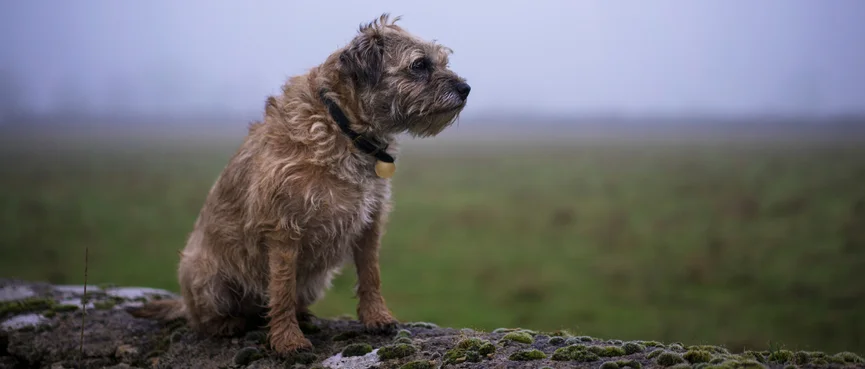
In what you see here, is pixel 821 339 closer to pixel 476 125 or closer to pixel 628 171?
pixel 628 171

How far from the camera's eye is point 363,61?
6078mm

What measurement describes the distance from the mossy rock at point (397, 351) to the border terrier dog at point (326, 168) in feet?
2.60

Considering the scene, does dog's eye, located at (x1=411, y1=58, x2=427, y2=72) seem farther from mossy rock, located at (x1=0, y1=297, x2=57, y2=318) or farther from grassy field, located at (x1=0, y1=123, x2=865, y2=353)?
mossy rock, located at (x1=0, y1=297, x2=57, y2=318)

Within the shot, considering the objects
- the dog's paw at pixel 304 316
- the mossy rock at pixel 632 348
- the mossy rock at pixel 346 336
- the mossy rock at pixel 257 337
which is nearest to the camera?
the mossy rock at pixel 632 348

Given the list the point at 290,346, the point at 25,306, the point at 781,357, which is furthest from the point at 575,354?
the point at 25,306

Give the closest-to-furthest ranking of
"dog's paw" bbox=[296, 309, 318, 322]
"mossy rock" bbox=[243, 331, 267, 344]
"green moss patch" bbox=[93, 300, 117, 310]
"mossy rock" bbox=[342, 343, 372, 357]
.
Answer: "mossy rock" bbox=[342, 343, 372, 357], "mossy rock" bbox=[243, 331, 267, 344], "dog's paw" bbox=[296, 309, 318, 322], "green moss patch" bbox=[93, 300, 117, 310]

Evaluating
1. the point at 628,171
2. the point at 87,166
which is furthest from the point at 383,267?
the point at 87,166

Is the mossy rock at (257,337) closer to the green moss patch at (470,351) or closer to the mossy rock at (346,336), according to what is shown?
the mossy rock at (346,336)

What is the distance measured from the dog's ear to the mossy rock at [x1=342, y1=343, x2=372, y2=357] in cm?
223

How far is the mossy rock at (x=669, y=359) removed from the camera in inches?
193

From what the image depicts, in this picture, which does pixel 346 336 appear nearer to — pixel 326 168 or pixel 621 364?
pixel 326 168

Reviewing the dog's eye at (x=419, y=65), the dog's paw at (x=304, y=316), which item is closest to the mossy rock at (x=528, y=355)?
the dog's eye at (x=419, y=65)

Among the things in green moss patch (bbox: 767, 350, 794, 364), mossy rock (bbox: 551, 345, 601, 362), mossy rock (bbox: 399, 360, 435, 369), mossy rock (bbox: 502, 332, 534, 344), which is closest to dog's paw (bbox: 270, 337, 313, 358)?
mossy rock (bbox: 399, 360, 435, 369)

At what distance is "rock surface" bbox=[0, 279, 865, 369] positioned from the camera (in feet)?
16.7
